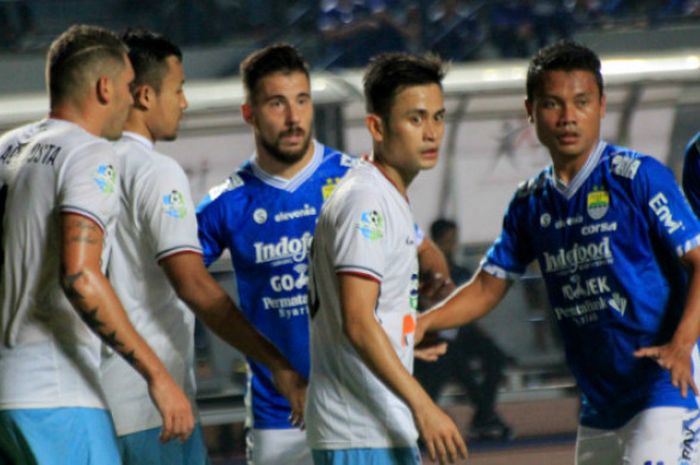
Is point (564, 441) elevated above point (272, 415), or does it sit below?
below

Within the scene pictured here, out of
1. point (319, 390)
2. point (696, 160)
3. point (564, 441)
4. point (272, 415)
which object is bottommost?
point (564, 441)

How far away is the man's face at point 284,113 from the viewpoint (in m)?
5.24

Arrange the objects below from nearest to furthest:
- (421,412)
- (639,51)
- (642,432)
Answer: (421,412), (642,432), (639,51)

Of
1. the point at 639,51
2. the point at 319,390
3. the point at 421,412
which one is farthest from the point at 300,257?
the point at 639,51

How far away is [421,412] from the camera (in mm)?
3779

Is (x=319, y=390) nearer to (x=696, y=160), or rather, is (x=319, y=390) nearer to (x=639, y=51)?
(x=696, y=160)

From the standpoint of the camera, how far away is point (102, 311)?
391 cm

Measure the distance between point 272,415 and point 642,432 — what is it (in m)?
1.37

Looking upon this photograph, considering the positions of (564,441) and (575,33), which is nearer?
(564,441)

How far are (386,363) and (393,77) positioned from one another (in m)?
0.89

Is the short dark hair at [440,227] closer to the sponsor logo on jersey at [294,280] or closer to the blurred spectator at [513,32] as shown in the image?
the blurred spectator at [513,32]

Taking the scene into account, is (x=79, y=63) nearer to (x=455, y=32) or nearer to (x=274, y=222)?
(x=274, y=222)

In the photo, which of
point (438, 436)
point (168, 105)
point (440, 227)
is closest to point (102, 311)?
point (438, 436)

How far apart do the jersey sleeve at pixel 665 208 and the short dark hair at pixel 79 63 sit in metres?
1.58
